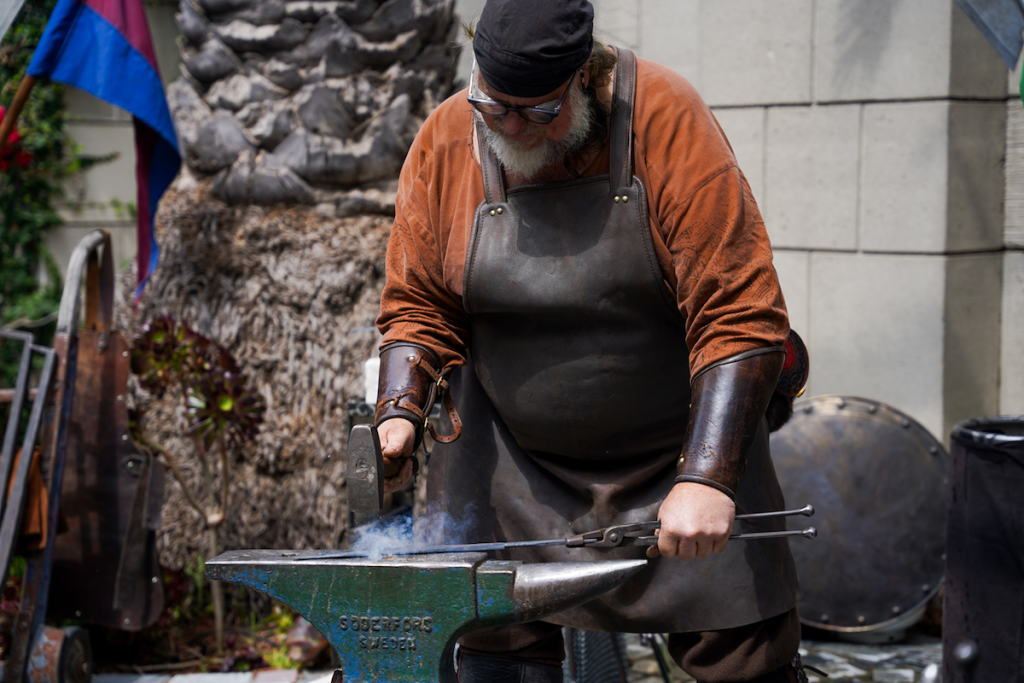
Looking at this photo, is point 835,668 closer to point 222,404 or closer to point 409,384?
point 409,384

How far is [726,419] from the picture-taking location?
5.57 feet

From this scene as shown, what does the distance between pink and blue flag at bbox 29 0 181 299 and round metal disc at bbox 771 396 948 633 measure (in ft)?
10.7

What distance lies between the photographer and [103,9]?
147 inches

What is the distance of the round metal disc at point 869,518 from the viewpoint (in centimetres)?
349

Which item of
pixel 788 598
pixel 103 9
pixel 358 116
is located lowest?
pixel 788 598

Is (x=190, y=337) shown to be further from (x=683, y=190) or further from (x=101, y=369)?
(x=683, y=190)

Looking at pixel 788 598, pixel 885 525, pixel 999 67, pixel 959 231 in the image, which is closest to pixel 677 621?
pixel 788 598

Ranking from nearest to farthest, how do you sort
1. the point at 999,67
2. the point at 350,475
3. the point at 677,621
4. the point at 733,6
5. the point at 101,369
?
1. the point at 350,475
2. the point at 677,621
3. the point at 101,369
4. the point at 999,67
5. the point at 733,6

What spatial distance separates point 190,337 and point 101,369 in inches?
14.0

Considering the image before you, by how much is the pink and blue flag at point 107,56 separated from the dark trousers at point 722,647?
9.72ft

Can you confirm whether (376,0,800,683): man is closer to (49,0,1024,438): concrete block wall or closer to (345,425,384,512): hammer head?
(345,425,384,512): hammer head

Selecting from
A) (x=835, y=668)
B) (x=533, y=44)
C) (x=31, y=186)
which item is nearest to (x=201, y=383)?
(x=533, y=44)

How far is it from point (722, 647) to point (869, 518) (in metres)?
1.89

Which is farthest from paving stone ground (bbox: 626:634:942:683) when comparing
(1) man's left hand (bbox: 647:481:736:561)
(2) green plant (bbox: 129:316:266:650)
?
(1) man's left hand (bbox: 647:481:736:561)
